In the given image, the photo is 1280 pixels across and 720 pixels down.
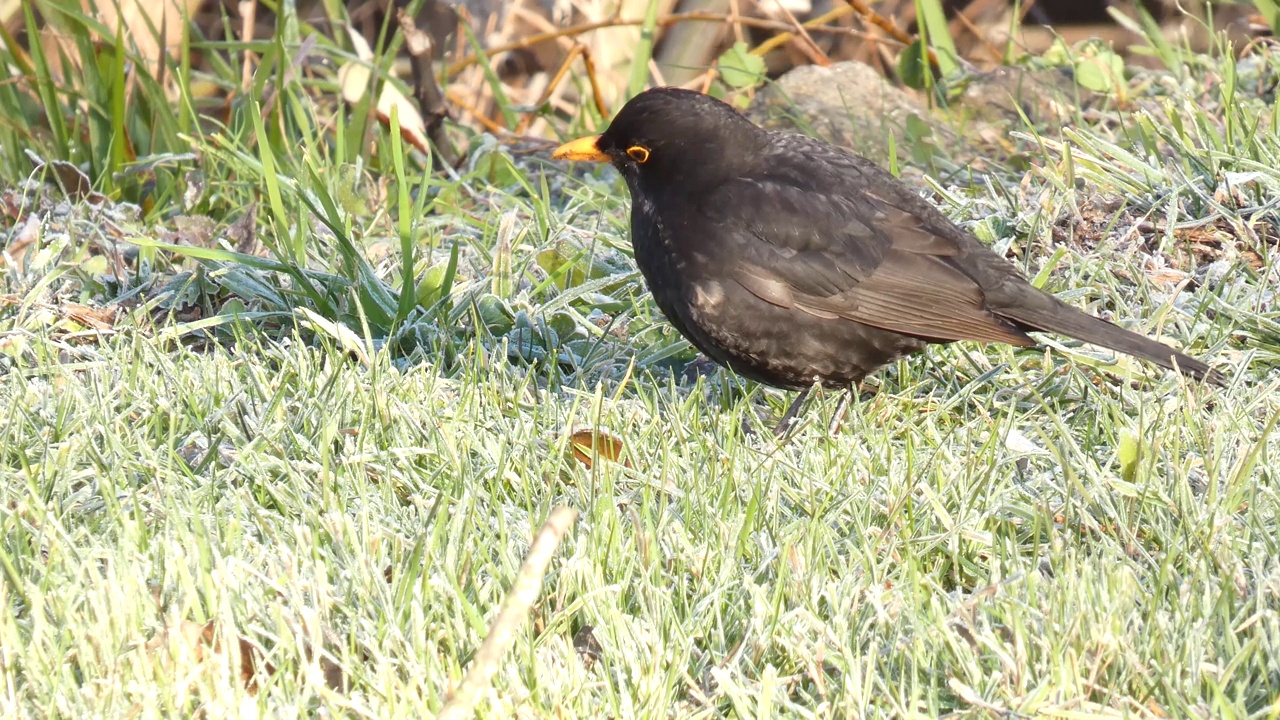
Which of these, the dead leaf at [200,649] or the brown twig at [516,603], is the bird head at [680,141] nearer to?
the dead leaf at [200,649]

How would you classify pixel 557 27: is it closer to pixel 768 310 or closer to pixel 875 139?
pixel 875 139

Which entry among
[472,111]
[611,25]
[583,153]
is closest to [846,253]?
[583,153]

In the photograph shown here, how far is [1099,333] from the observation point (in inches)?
143

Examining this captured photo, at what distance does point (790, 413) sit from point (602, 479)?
82cm

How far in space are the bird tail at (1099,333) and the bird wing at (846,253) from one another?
0.08m

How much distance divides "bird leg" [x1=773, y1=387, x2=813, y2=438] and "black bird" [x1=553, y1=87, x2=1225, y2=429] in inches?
1.1

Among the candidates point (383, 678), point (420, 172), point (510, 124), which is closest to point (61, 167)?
point (420, 172)

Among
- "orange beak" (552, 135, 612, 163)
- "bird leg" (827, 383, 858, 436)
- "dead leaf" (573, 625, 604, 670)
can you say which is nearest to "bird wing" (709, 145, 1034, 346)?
"bird leg" (827, 383, 858, 436)

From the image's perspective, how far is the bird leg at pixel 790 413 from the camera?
373 cm

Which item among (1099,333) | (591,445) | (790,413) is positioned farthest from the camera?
(790,413)

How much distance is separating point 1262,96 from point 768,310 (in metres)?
3.02

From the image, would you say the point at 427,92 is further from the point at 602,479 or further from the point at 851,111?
the point at 602,479

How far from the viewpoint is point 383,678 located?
2359mm

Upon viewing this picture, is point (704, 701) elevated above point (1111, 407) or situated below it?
above
